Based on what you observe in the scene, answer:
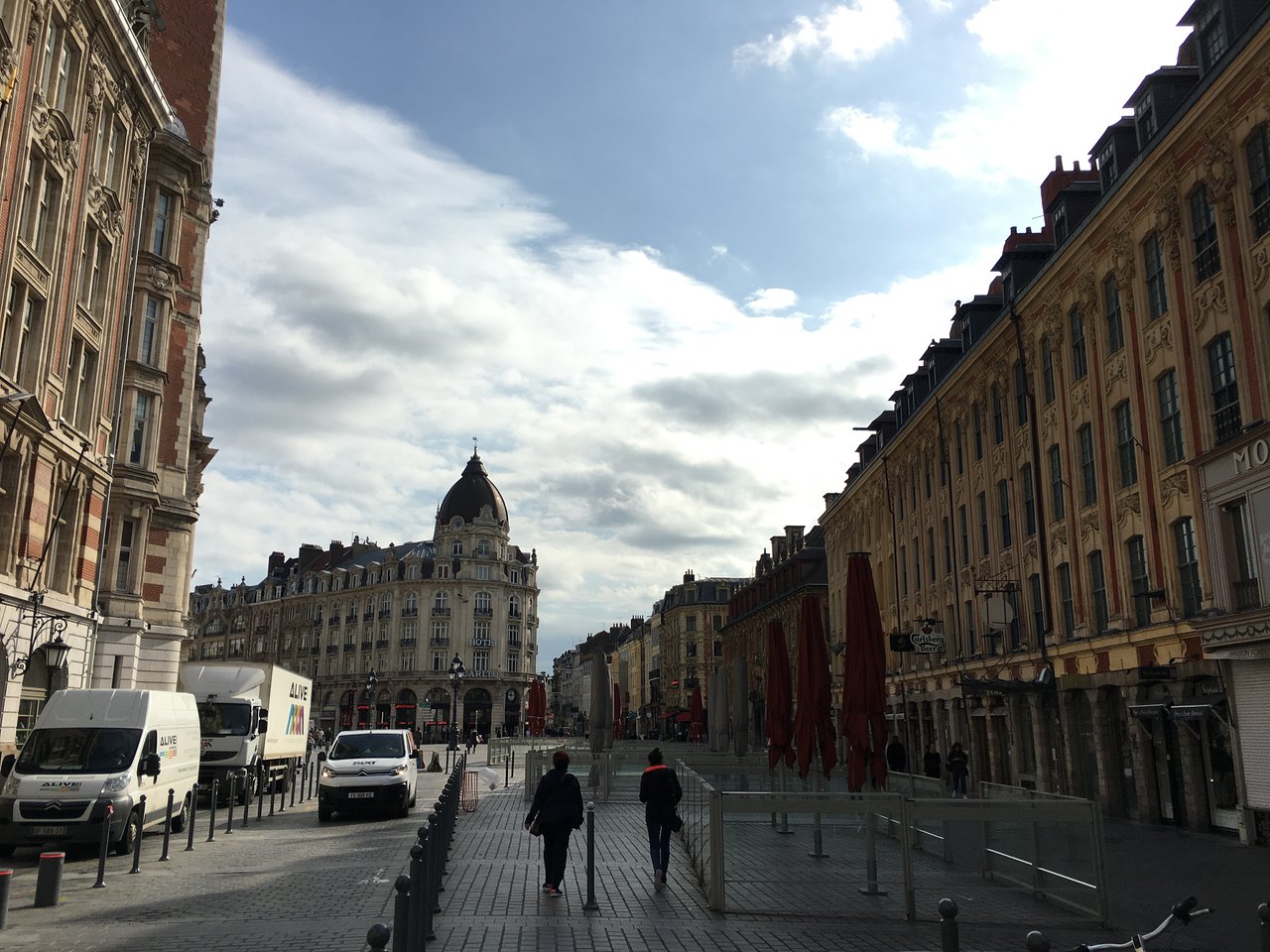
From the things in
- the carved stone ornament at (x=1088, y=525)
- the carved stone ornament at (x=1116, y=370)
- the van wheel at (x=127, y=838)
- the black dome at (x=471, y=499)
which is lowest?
the van wheel at (x=127, y=838)

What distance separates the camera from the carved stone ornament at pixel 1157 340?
67.5 feet

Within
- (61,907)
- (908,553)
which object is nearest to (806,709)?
(61,907)

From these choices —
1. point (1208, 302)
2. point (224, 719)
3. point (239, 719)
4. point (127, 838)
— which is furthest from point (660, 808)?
point (224, 719)

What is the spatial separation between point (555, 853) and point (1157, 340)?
16432 mm

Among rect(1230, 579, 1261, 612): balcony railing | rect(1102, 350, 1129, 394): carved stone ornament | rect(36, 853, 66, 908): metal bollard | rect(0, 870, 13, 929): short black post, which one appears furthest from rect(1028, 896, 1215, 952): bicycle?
rect(1102, 350, 1129, 394): carved stone ornament

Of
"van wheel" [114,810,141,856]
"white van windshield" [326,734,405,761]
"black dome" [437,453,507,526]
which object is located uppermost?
"black dome" [437,453,507,526]

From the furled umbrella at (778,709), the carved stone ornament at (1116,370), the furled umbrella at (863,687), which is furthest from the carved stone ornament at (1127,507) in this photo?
the furled umbrella at (863,687)

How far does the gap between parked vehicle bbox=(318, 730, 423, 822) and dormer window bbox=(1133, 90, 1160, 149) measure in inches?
816

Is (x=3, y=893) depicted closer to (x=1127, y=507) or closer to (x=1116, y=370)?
(x=1127, y=507)

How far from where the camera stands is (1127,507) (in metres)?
22.2

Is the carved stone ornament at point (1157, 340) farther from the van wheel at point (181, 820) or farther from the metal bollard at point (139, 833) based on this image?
the van wheel at point (181, 820)

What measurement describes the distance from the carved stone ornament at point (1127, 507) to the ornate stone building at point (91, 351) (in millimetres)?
22323

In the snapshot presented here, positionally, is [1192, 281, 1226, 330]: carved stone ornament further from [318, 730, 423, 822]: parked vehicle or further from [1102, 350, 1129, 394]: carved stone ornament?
[318, 730, 423, 822]: parked vehicle

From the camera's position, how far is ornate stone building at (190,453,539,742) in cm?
10325
